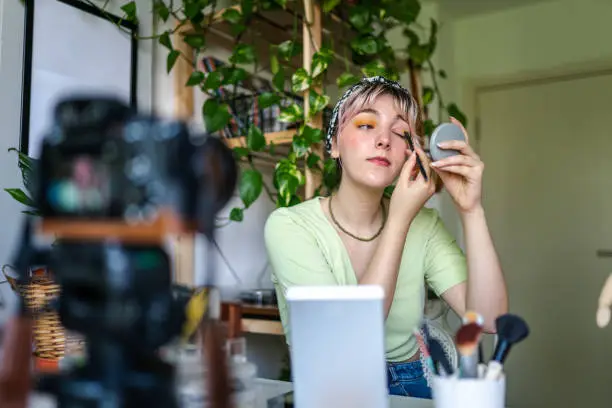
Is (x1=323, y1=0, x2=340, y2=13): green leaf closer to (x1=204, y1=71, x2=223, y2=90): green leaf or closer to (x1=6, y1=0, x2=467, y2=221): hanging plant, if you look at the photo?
(x1=6, y1=0, x2=467, y2=221): hanging plant

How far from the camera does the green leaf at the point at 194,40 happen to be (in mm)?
1541

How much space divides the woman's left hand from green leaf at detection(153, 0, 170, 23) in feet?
3.16

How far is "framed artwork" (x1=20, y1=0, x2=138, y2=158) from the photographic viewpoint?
4.10ft

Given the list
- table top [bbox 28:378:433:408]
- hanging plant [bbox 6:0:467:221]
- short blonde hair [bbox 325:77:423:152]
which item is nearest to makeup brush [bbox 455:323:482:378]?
table top [bbox 28:378:433:408]

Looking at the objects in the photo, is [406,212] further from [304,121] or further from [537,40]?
[537,40]

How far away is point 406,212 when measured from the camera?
0.85 m

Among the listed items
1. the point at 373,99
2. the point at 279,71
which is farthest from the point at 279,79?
the point at 373,99

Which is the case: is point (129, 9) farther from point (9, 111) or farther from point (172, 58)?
point (9, 111)

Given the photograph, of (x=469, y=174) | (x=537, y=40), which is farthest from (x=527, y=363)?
(x=469, y=174)

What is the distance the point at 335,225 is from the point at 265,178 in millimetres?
820

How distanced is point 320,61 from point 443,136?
69 centimetres

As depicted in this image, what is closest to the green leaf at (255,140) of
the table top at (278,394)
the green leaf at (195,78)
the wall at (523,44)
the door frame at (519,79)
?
the green leaf at (195,78)

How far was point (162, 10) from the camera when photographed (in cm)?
152

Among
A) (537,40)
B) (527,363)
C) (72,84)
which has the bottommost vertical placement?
(527,363)
